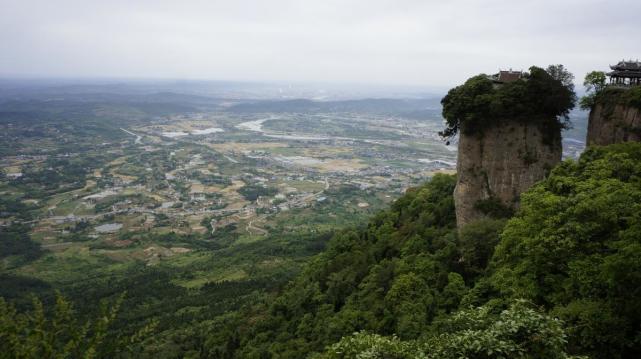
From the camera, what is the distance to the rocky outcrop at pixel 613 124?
75.5ft

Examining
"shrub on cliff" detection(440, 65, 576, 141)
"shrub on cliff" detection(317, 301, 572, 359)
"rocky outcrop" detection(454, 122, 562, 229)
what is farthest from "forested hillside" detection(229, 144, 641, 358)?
"shrub on cliff" detection(440, 65, 576, 141)

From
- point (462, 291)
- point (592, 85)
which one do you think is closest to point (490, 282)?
point (462, 291)

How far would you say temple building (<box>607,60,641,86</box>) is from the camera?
26688mm

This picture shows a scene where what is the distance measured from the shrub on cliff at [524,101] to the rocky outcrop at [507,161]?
20.5 inches

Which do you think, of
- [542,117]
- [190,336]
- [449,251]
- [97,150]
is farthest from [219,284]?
[97,150]

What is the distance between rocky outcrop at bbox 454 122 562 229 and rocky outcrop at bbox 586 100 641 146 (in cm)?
192

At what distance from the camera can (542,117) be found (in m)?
26.3

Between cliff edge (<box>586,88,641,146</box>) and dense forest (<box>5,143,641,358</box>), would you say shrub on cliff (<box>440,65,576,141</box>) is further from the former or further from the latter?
dense forest (<box>5,143,641,358</box>)

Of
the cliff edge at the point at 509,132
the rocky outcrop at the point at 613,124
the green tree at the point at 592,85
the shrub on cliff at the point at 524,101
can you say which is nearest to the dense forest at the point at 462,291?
the rocky outcrop at the point at 613,124

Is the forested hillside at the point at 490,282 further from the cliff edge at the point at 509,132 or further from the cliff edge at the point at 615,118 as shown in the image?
the cliff edge at the point at 509,132

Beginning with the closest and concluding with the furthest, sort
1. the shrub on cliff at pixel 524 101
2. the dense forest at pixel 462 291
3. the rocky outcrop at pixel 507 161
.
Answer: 1. the dense forest at pixel 462 291
2. the shrub on cliff at pixel 524 101
3. the rocky outcrop at pixel 507 161

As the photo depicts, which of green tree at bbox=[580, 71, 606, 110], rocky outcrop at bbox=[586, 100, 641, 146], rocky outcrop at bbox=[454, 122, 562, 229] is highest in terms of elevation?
green tree at bbox=[580, 71, 606, 110]

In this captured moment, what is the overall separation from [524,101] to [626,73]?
20.8 ft

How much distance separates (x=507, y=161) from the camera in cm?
Answer: 2667
